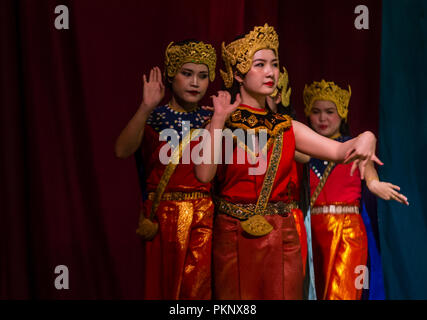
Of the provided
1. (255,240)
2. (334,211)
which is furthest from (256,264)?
(334,211)

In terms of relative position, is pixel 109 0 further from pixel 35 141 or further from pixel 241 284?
pixel 241 284

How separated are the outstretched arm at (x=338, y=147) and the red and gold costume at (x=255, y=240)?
59mm

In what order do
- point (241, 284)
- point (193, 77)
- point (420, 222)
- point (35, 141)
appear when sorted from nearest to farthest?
point (241, 284) < point (193, 77) < point (35, 141) < point (420, 222)

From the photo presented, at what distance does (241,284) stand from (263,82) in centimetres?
83

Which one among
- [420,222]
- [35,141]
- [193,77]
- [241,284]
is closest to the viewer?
[241,284]

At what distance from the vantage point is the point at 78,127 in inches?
143

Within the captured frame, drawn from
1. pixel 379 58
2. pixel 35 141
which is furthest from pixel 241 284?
pixel 379 58

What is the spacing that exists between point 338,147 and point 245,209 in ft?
1.50

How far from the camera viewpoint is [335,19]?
414cm

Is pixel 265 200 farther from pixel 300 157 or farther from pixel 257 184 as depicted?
pixel 300 157

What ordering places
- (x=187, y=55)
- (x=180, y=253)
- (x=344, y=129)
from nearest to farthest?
(x=180, y=253), (x=187, y=55), (x=344, y=129)

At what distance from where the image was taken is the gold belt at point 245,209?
9.27 ft

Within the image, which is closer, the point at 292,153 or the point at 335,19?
the point at 292,153

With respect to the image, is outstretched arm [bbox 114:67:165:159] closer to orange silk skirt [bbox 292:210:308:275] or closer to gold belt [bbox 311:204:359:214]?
orange silk skirt [bbox 292:210:308:275]
